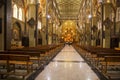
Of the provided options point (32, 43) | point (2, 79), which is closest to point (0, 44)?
point (2, 79)

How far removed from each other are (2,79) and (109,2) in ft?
61.5

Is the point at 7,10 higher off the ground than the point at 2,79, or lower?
higher

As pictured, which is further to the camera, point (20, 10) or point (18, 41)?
point (20, 10)

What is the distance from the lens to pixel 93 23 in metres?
34.7

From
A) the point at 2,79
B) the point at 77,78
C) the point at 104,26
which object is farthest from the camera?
the point at 104,26

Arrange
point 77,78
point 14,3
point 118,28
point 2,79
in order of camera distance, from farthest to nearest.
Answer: point 14,3, point 118,28, point 77,78, point 2,79

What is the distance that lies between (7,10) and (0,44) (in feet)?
6.55

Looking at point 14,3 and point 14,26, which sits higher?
point 14,3

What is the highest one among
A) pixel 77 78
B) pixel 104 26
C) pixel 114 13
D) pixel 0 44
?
pixel 114 13

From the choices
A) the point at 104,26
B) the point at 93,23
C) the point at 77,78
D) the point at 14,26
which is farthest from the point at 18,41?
→ the point at 77,78

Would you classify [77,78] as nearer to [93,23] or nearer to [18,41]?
[18,41]

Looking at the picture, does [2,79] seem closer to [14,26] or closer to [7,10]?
[7,10]

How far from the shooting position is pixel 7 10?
41.2 feet

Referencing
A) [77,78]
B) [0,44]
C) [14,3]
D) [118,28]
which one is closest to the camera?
[77,78]
